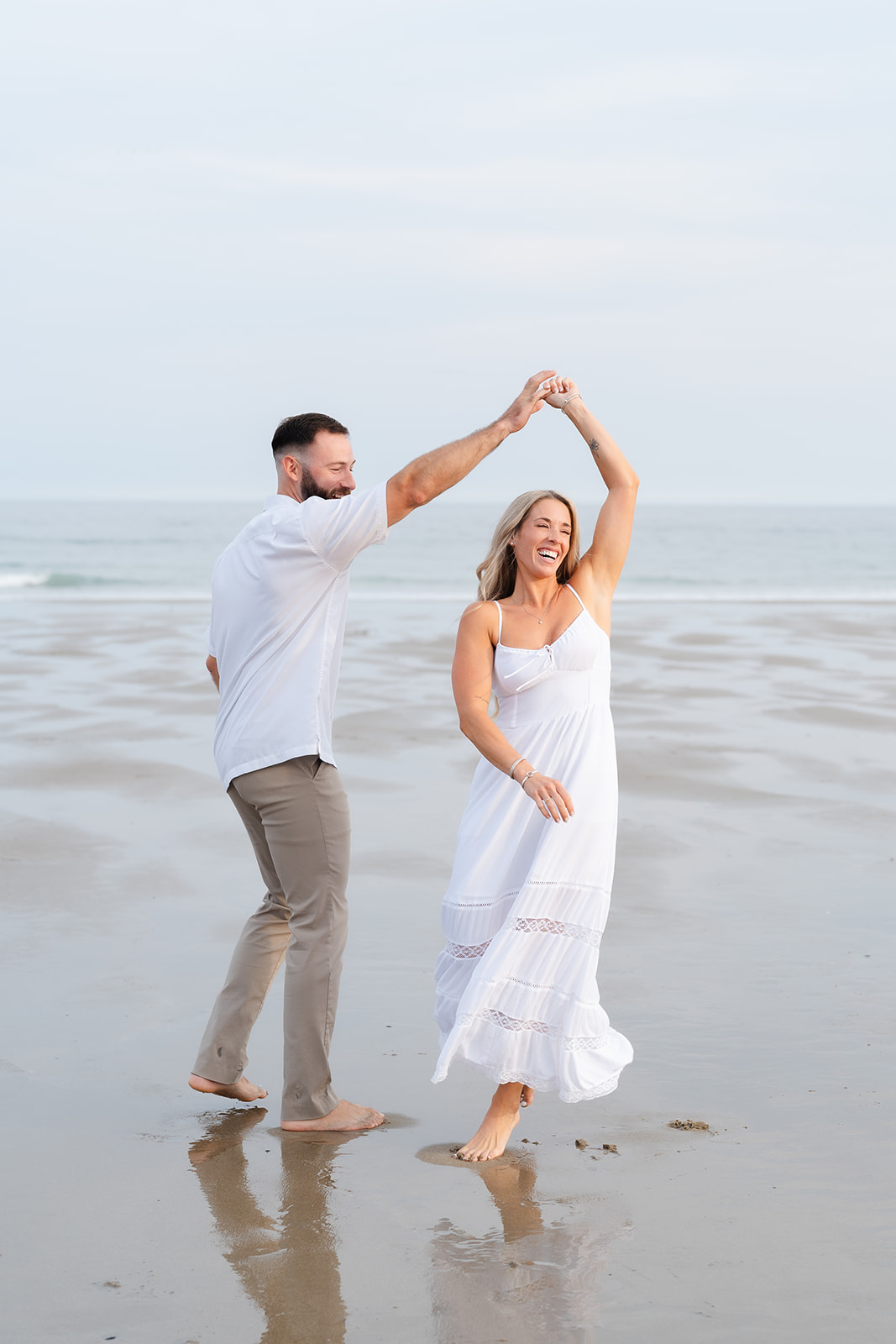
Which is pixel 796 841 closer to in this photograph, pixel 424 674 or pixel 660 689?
pixel 660 689

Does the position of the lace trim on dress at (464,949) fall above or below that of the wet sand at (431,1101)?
above

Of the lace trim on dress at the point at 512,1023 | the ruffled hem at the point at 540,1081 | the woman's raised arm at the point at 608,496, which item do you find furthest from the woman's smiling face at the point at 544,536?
the ruffled hem at the point at 540,1081

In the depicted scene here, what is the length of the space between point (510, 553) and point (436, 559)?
43.5 meters

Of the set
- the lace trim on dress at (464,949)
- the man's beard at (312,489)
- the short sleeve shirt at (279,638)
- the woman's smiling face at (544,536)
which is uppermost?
the man's beard at (312,489)

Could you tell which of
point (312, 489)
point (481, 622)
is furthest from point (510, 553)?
point (312, 489)

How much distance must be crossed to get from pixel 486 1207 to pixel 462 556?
4597cm

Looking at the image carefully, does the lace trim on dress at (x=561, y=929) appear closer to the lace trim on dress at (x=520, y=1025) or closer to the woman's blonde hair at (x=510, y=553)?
the lace trim on dress at (x=520, y=1025)

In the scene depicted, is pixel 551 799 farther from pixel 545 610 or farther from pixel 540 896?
pixel 545 610

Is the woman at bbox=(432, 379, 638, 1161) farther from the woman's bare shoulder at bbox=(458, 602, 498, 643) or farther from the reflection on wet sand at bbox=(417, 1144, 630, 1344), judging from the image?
the reflection on wet sand at bbox=(417, 1144, 630, 1344)

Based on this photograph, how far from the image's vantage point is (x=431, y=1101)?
4230 mm

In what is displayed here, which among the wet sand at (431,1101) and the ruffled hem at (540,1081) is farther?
the ruffled hem at (540,1081)

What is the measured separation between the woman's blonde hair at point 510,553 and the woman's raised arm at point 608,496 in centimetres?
6

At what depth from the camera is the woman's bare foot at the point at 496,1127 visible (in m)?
3.76

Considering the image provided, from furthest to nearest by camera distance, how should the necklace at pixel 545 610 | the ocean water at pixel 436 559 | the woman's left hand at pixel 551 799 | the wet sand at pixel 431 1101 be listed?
the ocean water at pixel 436 559 → the necklace at pixel 545 610 → the woman's left hand at pixel 551 799 → the wet sand at pixel 431 1101
